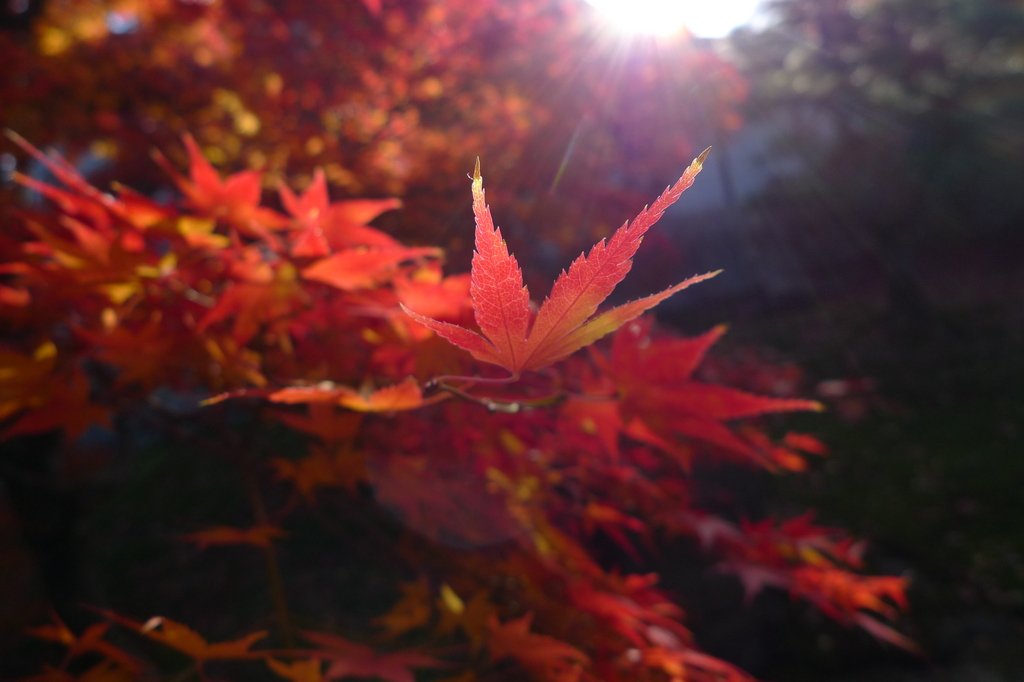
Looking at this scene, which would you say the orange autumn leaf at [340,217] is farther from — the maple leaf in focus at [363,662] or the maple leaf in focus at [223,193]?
the maple leaf in focus at [363,662]

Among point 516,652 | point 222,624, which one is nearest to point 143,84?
point 222,624

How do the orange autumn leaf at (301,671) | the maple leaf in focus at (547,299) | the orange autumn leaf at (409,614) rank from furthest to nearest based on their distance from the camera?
the orange autumn leaf at (409,614) → the orange autumn leaf at (301,671) → the maple leaf in focus at (547,299)

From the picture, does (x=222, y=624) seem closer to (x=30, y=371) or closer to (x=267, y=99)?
(x=30, y=371)

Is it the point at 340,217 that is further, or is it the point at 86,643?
the point at 340,217

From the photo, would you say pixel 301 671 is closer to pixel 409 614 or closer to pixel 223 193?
pixel 409 614

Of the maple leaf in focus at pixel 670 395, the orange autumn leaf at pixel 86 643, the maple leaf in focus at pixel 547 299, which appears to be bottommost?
the orange autumn leaf at pixel 86 643

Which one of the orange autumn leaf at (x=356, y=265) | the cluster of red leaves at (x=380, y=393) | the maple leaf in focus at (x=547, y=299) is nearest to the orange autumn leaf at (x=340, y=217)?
the cluster of red leaves at (x=380, y=393)

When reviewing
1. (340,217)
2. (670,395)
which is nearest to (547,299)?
(670,395)

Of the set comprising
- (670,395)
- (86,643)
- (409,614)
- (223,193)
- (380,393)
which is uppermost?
(223,193)
